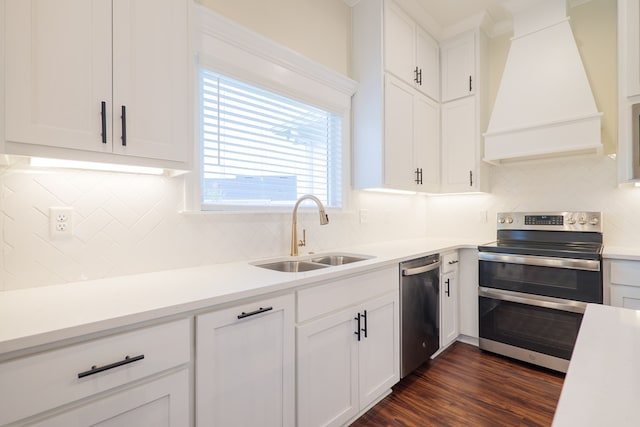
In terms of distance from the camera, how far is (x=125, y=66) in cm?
118

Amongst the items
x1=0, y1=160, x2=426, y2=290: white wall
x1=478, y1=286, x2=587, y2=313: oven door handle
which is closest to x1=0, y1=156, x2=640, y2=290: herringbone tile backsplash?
x1=0, y1=160, x2=426, y2=290: white wall

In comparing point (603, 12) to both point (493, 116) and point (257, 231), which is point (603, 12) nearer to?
point (493, 116)

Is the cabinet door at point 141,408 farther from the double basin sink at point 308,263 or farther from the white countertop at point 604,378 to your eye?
the white countertop at point 604,378

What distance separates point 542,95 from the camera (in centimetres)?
253

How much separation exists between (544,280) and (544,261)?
0.14m

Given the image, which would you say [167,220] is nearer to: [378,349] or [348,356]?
[348,356]

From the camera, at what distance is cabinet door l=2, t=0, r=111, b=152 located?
3.15 ft

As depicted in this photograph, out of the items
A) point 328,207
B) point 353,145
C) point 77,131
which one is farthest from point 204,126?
point 353,145

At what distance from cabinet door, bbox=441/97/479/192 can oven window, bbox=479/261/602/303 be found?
0.83m

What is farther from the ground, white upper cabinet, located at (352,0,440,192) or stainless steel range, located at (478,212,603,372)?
white upper cabinet, located at (352,0,440,192)

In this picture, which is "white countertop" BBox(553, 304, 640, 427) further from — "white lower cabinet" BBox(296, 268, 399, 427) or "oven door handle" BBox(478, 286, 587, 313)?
"oven door handle" BBox(478, 286, 587, 313)

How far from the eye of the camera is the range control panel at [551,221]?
2.48 meters

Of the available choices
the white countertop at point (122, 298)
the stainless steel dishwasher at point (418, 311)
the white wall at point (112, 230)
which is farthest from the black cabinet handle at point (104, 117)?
the stainless steel dishwasher at point (418, 311)

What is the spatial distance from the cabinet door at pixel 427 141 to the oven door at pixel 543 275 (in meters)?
0.84
